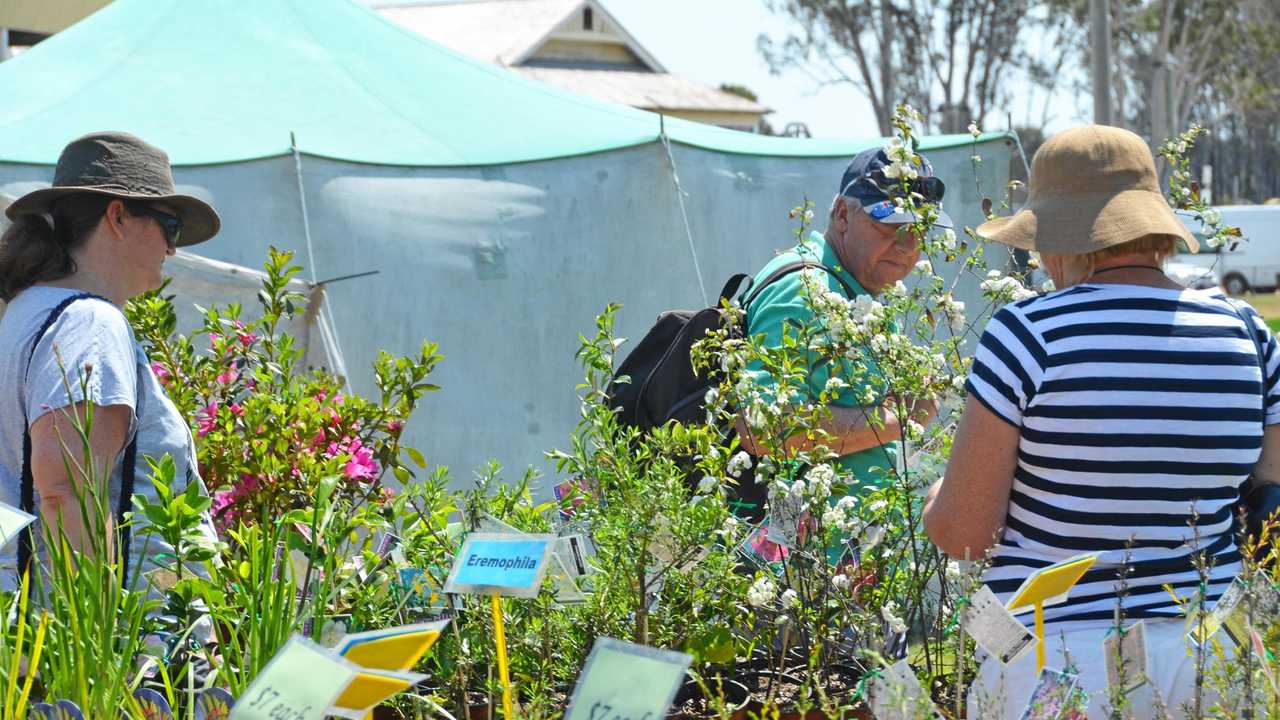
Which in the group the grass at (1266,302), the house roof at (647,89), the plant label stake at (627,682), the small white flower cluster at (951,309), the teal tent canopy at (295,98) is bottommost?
the grass at (1266,302)

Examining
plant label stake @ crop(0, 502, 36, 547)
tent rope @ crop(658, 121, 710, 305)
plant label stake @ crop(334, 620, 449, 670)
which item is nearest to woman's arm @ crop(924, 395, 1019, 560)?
plant label stake @ crop(334, 620, 449, 670)

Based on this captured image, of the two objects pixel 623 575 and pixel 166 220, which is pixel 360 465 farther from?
pixel 623 575

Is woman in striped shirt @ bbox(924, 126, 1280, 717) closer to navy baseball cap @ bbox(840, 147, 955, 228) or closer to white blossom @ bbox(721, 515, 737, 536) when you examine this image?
white blossom @ bbox(721, 515, 737, 536)

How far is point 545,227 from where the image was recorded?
5.71 metres

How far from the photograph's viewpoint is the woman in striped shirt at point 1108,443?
1808 millimetres

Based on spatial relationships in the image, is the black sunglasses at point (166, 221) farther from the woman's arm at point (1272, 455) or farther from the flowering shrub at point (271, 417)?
the woman's arm at point (1272, 455)

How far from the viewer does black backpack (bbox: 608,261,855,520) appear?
110 inches

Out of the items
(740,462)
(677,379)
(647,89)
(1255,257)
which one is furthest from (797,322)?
(647,89)

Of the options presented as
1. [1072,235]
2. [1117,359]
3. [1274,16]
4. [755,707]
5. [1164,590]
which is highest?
[1274,16]

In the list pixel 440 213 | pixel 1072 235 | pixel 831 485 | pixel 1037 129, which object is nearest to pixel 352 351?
pixel 440 213

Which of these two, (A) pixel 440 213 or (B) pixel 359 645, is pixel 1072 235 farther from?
(A) pixel 440 213

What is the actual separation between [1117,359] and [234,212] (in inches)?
166

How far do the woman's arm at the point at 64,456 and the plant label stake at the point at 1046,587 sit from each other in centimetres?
134

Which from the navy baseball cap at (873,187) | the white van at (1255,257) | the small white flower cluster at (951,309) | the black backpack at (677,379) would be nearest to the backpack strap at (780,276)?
the black backpack at (677,379)
